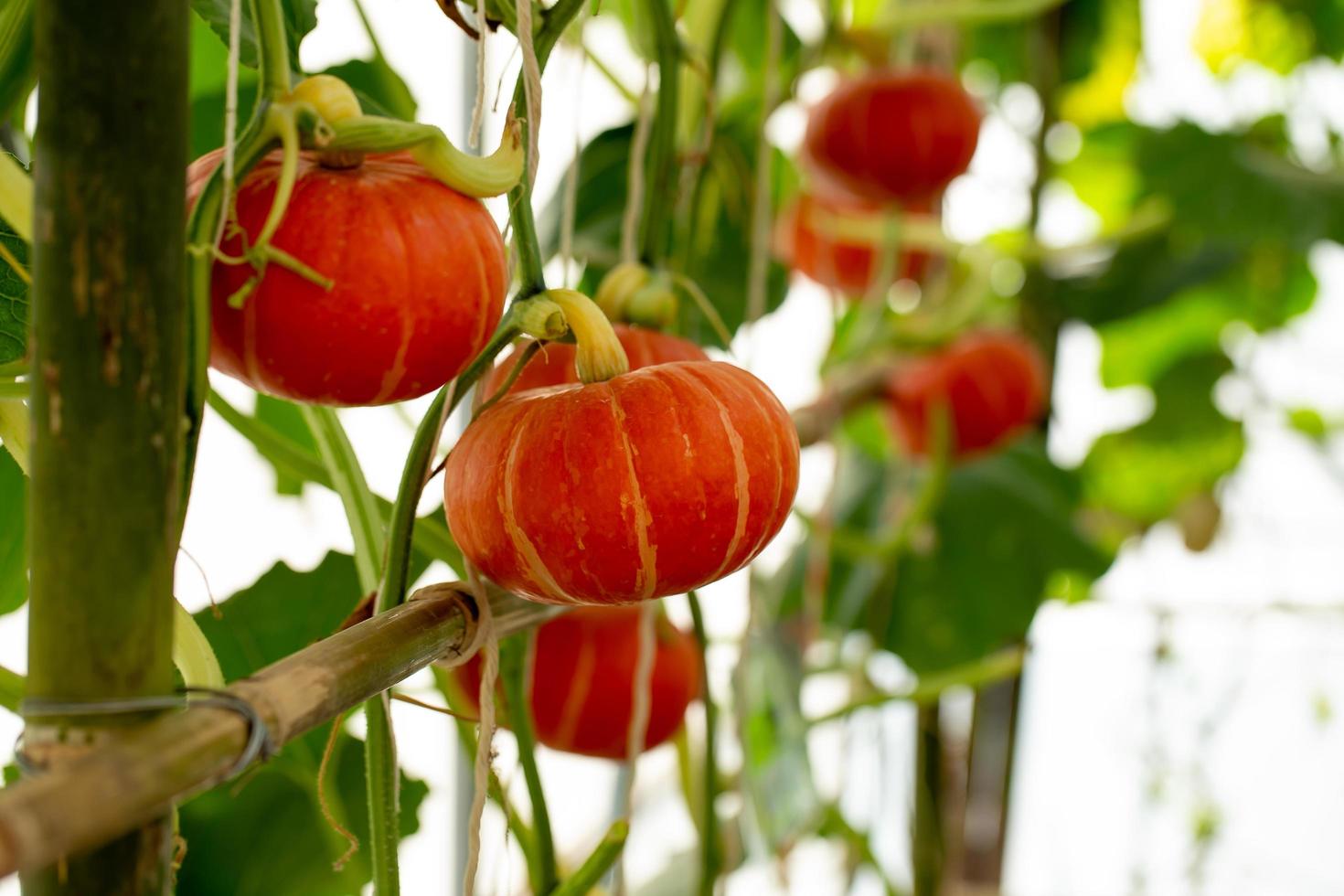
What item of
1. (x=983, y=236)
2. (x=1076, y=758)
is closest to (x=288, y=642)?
(x=983, y=236)

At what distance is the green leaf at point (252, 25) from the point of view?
261 mm

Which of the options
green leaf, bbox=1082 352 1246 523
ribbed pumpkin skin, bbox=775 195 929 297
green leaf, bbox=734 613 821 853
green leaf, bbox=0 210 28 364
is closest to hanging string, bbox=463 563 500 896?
green leaf, bbox=0 210 28 364

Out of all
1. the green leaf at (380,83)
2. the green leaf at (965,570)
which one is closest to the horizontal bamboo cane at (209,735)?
the green leaf at (380,83)

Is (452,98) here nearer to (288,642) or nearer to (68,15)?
(288,642)

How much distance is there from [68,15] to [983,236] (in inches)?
53.6

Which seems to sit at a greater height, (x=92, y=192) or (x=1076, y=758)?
(x=92, y=192)

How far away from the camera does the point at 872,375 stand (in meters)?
0.88

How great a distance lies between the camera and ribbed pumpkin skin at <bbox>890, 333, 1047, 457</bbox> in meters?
0.85

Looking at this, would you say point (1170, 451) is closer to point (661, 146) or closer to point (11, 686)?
point (661, 146)

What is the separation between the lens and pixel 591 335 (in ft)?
0.80

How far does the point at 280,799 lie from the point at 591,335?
0.77ft

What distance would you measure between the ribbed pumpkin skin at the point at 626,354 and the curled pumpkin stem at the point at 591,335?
0.07 m

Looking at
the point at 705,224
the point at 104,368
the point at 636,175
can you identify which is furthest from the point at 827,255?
the point at 104,368

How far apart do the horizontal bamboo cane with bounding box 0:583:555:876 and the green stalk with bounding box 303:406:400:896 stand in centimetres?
4
